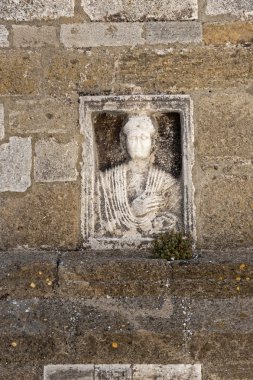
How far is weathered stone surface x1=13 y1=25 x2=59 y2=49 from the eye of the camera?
4.90 metres

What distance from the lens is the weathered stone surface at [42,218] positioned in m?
4.66

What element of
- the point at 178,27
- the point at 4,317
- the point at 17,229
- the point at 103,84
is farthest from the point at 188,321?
the point at 178,27

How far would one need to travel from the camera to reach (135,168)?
4.86m

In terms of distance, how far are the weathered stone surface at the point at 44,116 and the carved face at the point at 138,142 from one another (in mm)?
402

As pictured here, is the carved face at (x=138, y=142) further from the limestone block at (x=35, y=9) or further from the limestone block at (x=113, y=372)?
the limestone block at (x=113, y=372)

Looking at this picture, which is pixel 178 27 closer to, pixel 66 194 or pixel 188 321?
pixel 66 194

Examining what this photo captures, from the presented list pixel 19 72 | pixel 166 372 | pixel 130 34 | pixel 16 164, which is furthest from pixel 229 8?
pixel 166 372

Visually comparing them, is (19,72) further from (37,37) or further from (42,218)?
(42,218)

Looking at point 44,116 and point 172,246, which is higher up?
point 44,116

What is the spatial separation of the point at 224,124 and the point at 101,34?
3.65ft

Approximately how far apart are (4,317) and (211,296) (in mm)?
1260

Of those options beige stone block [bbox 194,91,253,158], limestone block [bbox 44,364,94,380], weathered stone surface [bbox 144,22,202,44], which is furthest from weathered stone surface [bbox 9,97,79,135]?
limestone block [bbox 44,364,94,380]

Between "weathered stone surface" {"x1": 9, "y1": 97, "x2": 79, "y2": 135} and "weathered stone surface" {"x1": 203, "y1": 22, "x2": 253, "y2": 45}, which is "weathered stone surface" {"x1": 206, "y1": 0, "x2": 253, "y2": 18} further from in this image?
"weathered stone surface" {"x1": 9, "y1": 97, "x2": 79, "y2": 135}

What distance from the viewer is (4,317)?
13.3 ft
